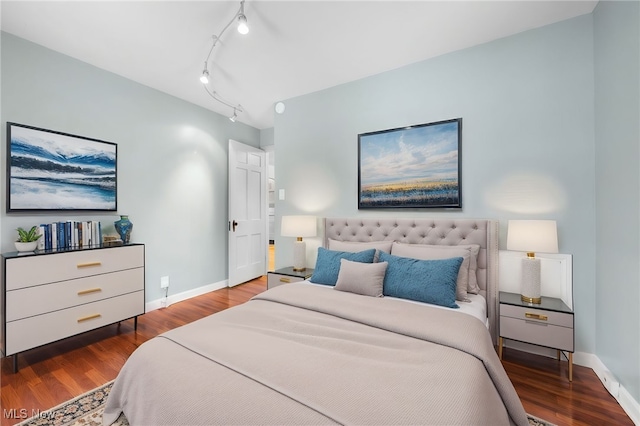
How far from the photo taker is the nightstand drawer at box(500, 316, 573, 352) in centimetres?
189

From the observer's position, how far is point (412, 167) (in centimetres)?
276

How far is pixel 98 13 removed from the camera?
6.81ft

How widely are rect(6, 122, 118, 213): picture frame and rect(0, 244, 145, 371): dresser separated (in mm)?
531

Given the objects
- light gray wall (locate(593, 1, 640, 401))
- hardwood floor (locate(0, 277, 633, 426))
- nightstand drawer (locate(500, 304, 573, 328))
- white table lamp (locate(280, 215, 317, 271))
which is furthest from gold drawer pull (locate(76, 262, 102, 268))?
light gray wall (locate(593, 1, 640, 401))

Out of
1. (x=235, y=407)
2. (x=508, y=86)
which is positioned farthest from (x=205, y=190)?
(x=508, y=86)

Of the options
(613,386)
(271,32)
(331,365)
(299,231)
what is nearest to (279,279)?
(299,231)

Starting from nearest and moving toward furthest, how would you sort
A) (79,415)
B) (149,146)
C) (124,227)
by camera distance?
(79,415) < (124,227) < (149,146)

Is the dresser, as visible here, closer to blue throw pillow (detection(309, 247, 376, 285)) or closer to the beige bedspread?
the beige bedspread

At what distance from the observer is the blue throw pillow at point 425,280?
1.94m

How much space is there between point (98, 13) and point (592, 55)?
3769mm

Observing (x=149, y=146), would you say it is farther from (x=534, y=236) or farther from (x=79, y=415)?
(x=534, y=236)

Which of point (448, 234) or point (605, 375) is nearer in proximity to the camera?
point (605, 375)
